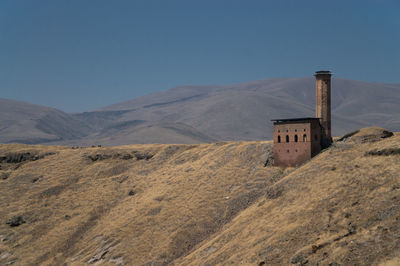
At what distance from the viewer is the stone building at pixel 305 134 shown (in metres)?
59.9

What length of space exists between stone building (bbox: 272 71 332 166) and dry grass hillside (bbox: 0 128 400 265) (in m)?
2.25

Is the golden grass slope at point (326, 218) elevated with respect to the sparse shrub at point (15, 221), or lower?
elevated

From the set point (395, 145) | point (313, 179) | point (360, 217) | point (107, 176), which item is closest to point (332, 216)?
point (360, 217)

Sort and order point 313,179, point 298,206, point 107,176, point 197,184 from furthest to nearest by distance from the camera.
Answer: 1. point 107,176
2. point 197,184
3. point 313,179
4. point 298,206

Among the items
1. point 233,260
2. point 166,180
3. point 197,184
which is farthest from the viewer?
point 166,180

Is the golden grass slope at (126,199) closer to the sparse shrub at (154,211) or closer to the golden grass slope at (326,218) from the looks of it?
the sparse shrub at (154,211)

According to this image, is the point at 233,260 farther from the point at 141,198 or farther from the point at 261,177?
the point at 141,198

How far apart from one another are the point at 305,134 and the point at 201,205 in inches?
613

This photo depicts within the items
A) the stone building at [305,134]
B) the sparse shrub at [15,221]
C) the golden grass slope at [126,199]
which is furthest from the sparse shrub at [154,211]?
the sparse shrub at [15,221]

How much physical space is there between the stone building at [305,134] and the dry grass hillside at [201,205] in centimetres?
225

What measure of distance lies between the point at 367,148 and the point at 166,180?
30045 millimetres

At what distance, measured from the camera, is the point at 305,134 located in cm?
6009

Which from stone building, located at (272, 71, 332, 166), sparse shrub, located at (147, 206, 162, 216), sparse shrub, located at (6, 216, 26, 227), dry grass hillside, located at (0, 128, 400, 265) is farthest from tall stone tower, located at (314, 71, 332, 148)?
sparse shrub, located at (6, 216, 26, 227)

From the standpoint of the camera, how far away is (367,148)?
52438 mm
